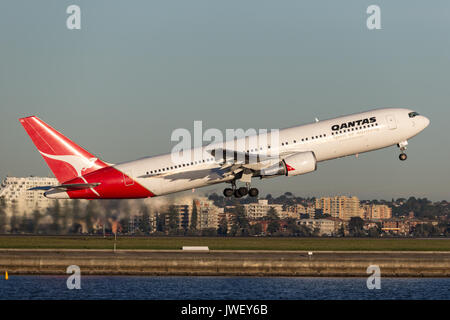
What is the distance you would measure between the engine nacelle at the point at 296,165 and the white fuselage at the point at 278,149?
2.95 ft

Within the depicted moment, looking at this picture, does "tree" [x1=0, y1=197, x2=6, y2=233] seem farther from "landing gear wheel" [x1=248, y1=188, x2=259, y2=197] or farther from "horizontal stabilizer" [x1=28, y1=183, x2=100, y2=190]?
"landing gear wheel" [x1=248, y1=188, x2=259, y2=197]

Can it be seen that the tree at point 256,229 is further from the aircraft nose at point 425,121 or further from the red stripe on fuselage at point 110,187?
the red stripe on fuselage at point 110,187

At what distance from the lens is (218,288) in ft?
234

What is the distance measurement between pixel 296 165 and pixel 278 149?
2310 millimetres

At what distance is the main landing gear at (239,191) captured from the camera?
77812 mm

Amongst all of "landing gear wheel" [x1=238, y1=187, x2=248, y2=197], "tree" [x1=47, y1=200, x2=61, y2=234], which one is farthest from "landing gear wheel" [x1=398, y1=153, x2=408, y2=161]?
"tree" [x1=47, y1=200, x2=61, y2=234]

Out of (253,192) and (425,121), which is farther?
(425,121)

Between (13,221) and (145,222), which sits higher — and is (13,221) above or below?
below

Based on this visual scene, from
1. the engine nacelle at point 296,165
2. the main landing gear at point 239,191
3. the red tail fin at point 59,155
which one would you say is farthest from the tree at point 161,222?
the engine nacelle at point 296,165

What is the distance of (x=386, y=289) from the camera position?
7238cm

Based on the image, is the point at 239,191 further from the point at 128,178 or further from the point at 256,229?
the point at 256,229

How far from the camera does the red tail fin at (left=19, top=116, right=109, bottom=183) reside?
77.9 m

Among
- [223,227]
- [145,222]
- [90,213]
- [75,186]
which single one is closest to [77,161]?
[75,186]
